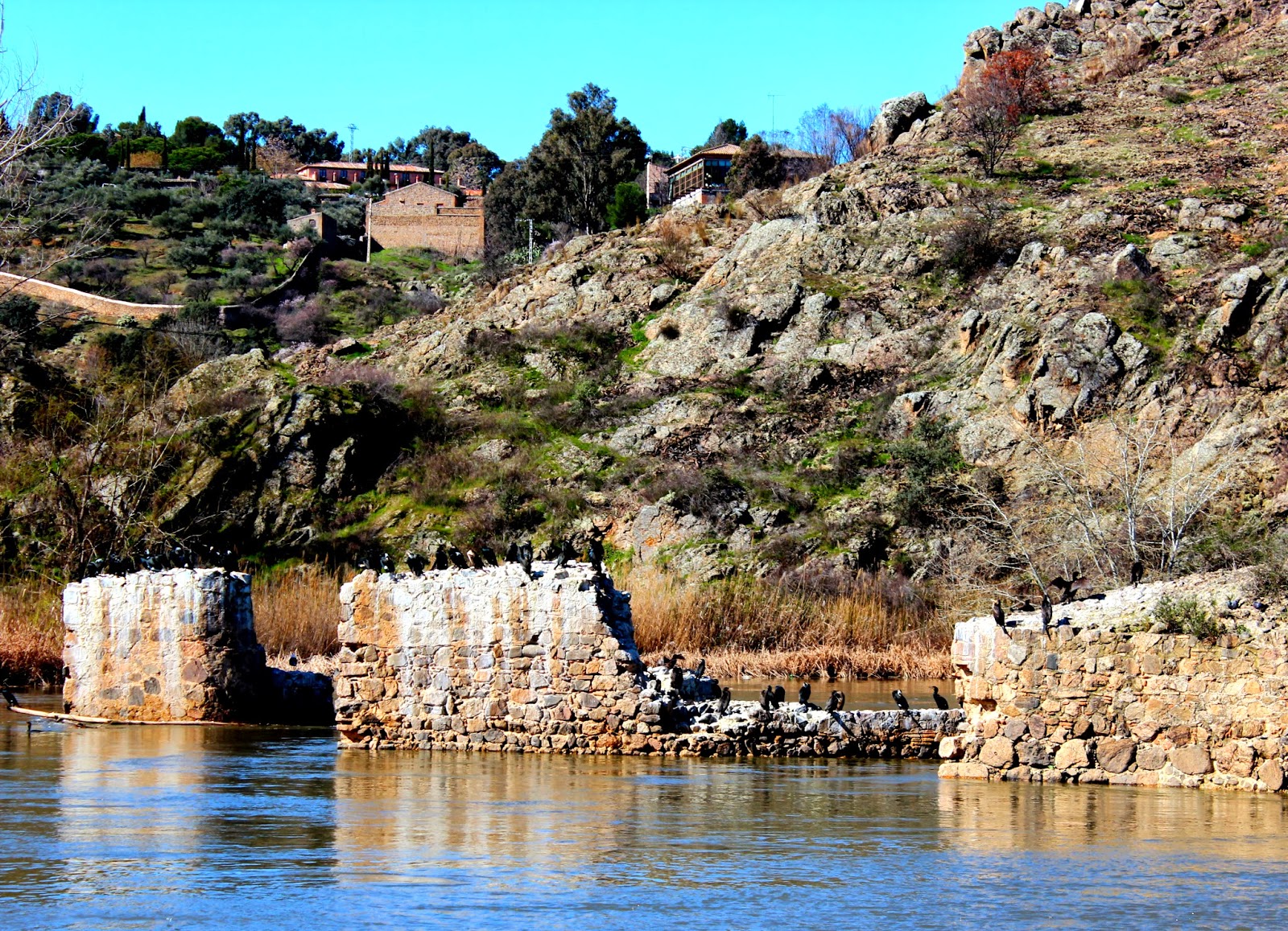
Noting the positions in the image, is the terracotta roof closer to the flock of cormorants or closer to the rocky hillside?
the rocky hillside

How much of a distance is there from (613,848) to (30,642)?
20306 mm

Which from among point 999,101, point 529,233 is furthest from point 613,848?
point 529,233

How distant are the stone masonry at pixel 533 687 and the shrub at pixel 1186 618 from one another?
147 inches

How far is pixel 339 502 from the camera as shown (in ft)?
147

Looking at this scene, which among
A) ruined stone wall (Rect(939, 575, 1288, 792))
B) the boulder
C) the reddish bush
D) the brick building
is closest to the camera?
ruined stone wall (Rect(939, 575, 1288, 792))

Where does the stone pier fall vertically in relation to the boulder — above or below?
below

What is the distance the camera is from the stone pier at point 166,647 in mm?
19750

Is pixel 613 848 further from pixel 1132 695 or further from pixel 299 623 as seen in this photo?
pixel 299 623

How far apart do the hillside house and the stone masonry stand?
342 feet

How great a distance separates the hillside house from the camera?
121 m

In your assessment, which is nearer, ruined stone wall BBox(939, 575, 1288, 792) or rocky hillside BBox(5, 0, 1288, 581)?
ruined stone wall BBox(939, 575, 1288, 792)

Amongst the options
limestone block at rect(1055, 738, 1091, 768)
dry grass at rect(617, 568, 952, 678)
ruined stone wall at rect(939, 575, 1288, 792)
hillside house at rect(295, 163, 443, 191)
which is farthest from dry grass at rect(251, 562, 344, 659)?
hillside house at rect(295, 163, 443, 191)

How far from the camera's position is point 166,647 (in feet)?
65.5

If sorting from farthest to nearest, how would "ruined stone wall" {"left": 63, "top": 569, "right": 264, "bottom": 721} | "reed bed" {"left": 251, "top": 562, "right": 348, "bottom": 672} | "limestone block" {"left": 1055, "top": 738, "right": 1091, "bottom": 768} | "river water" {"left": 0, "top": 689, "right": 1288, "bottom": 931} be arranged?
1. "reed bed" {"left": 251, "top": 562, "right": 348, "bottom": 672}
2. "ruined stone wall" {"left": 63, "top": 569, "right": 264, "bottom": 721}
3. "limestone block" {"left": 1055, "top": 738, "right": 1091, "bottom": 768}
4. "river water" {"left": 0, "top": 689, "right": 1288, "bottom": 931}
